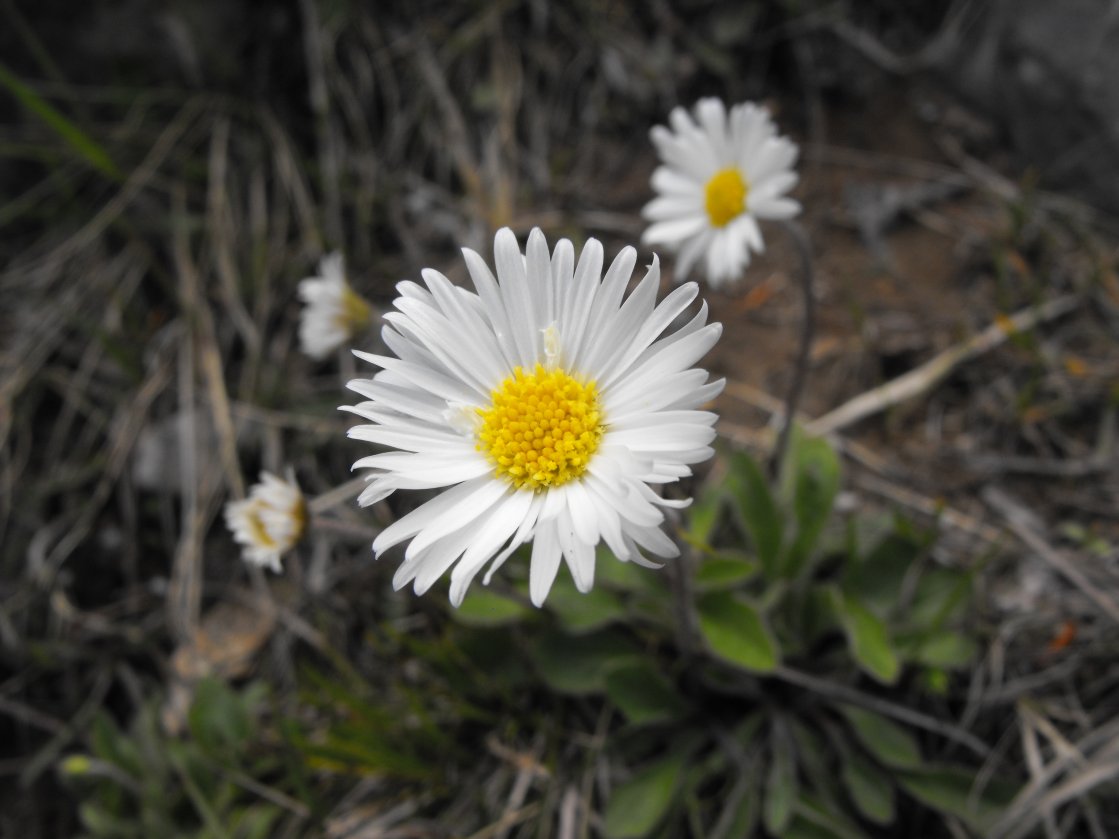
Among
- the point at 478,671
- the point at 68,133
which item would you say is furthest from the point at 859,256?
the point at 68,133

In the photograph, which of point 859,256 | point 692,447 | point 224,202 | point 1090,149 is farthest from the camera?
point 224,202

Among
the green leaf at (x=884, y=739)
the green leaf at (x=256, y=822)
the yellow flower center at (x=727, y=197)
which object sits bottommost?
the green leaf at (x=256, y=822)

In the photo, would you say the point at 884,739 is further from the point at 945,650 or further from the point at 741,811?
the point at 741,811

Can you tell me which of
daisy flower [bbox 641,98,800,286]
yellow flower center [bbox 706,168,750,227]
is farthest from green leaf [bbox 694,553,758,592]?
yellow flower center [bbox 706,168,750,227]

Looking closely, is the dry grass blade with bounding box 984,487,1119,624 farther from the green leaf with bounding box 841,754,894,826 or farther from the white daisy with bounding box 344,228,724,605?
the white daisy with bounding box 344,228,724,605

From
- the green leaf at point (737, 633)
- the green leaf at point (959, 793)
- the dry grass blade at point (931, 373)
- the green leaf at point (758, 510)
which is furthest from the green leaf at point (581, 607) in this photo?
the dry grass blade at point (931, 373)

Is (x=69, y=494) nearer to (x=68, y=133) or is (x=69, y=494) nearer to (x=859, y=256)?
(x=68, y=133)

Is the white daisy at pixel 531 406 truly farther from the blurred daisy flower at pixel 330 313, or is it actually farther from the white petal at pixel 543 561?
the blurred daisy flower at pixel 330 313
